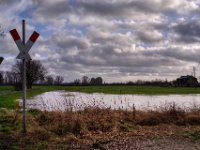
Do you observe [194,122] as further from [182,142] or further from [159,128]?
[182,142]

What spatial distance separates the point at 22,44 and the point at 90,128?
3669mm

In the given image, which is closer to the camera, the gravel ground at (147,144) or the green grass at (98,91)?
the gravel ground at (147,144)

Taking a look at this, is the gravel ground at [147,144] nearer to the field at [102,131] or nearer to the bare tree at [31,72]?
the field at [102,131]

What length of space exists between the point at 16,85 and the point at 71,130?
77.6m

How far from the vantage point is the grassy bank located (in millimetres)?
11148

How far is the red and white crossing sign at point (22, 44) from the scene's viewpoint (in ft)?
41.9

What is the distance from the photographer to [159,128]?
1491 cm

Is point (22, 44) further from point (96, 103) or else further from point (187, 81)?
point (187, 81)

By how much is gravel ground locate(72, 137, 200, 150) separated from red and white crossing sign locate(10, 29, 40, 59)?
3.67 m

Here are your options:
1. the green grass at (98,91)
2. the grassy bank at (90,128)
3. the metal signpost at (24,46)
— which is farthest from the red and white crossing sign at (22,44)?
Answer: the green grass at (98,91)

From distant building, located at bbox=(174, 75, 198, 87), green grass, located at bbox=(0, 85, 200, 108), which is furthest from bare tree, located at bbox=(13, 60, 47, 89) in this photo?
distant building, located at bbox=(174, 75, 198, 87)

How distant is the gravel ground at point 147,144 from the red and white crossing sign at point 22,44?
12.0 feet

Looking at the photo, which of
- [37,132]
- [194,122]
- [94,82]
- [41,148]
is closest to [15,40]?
[37,132]

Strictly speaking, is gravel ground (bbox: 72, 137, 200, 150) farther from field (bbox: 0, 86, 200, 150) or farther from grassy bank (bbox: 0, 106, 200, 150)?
grassy bank (bbox: 0, 106, 200, 150)
